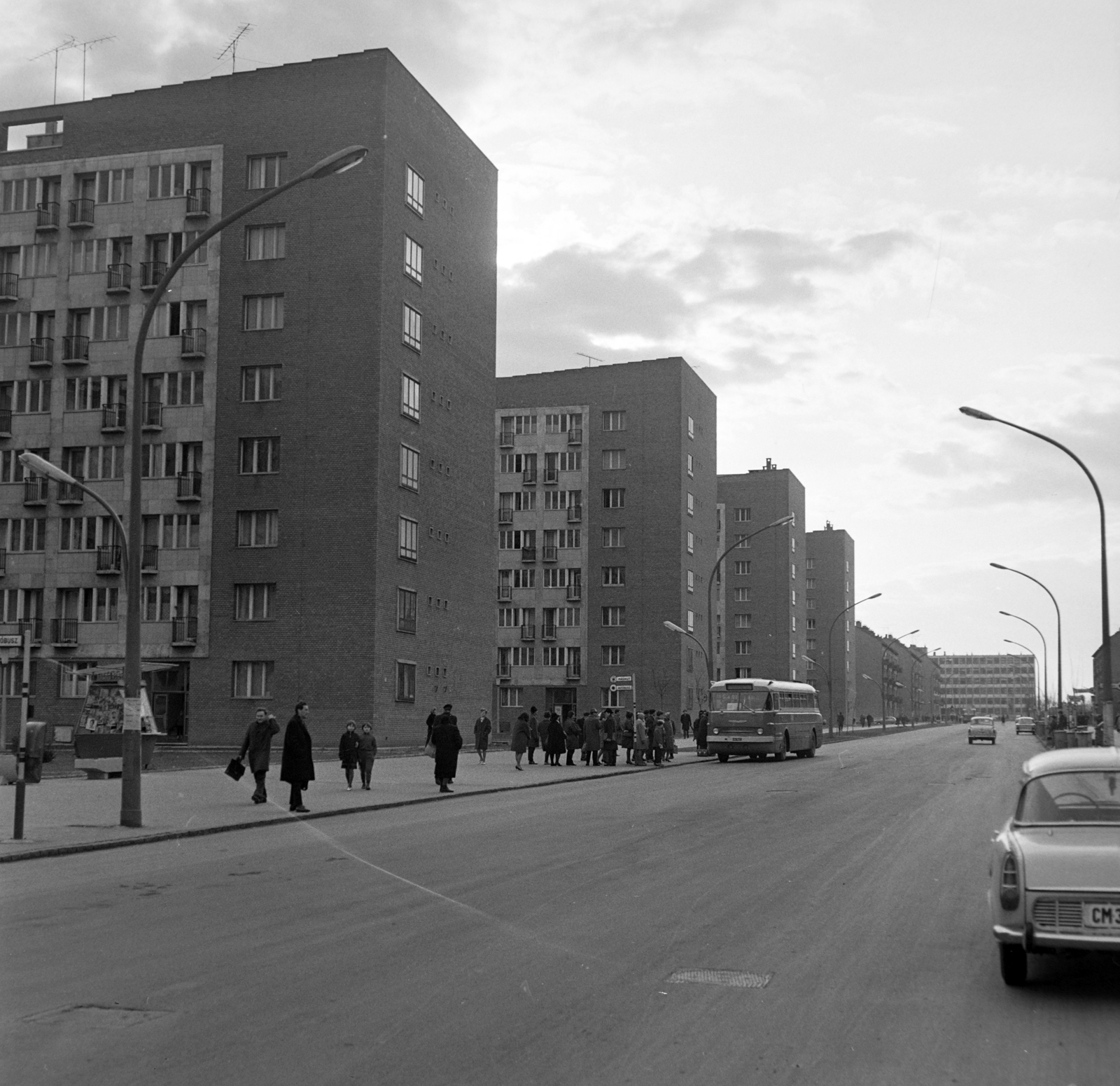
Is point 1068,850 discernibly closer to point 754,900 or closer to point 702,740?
point 754,900

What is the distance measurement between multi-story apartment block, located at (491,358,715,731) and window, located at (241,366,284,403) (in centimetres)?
3389

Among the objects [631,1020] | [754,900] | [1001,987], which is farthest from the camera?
[754,900]

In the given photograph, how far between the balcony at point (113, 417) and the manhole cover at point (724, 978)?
5002 cm

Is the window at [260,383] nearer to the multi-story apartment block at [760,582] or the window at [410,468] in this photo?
the window at [410,468]

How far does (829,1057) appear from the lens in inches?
253

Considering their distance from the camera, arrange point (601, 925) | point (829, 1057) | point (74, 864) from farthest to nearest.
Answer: point (74, 864) → point (601, 925) → point (829, 1057)

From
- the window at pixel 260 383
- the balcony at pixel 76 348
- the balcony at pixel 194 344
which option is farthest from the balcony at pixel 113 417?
the window at pixel 260 383

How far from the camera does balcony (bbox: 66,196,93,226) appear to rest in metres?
56.3

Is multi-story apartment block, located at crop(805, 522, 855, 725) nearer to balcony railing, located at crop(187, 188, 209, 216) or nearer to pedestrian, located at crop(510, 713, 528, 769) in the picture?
balcony railing, located at crop(187, 188, 209, 216)

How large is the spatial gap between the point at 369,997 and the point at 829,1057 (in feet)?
8.75

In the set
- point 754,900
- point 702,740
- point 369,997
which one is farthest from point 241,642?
point 369,997

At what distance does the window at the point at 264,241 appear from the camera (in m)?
54.3

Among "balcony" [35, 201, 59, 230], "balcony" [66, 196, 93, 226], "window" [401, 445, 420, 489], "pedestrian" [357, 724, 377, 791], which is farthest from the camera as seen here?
"balcony" [35, 201, 59, 230]

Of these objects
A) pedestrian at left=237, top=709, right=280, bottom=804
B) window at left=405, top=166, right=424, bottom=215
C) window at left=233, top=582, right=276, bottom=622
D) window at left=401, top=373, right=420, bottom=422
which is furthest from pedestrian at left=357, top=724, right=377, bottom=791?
window at left=405, top=166, right=424, bottom=215
